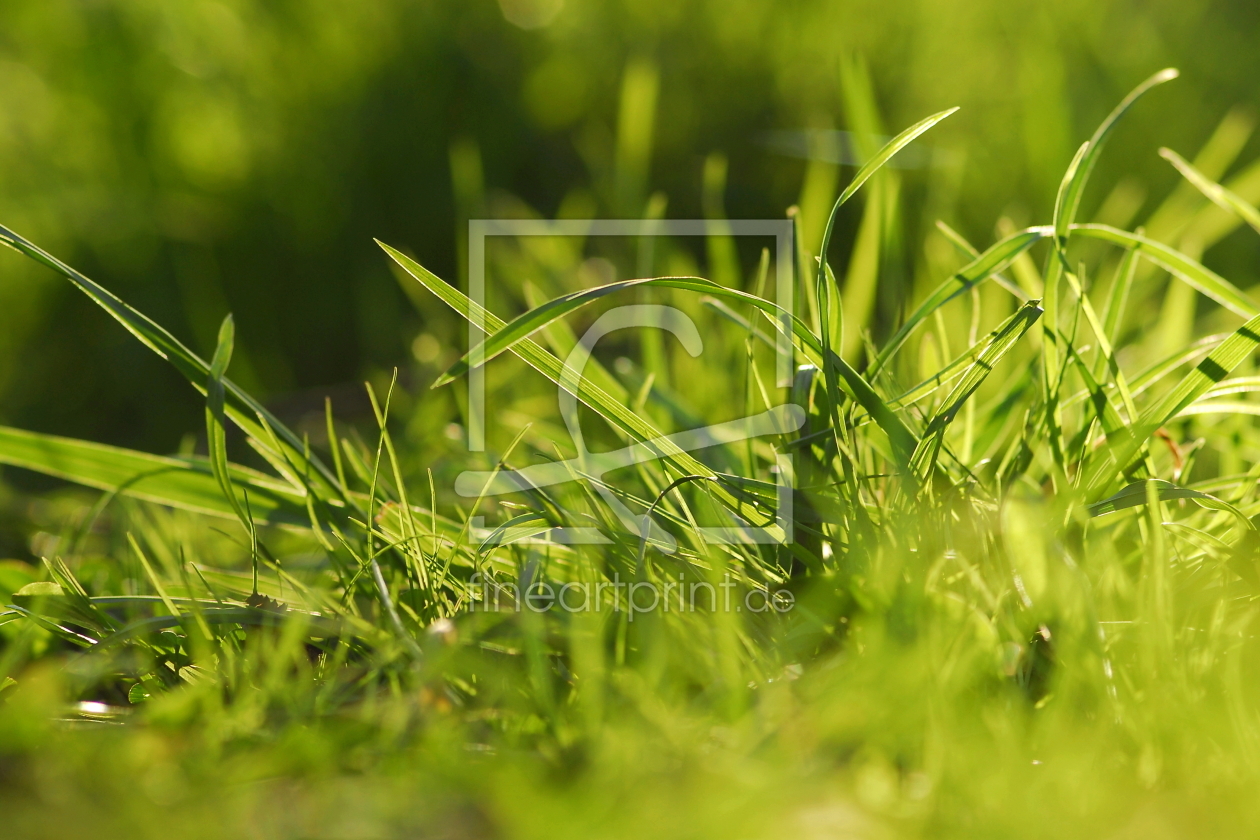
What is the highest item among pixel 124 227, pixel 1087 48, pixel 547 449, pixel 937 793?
pixel 1087 48

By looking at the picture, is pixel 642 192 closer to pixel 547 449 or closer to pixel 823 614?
pixel 547 449

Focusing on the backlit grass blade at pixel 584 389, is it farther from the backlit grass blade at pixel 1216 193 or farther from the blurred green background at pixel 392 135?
the blurred green background at pixel 392 135

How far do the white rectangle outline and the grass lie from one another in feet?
0.05

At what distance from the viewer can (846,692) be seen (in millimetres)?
601

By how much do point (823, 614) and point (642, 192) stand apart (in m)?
0.95

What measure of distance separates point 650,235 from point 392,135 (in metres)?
1.04

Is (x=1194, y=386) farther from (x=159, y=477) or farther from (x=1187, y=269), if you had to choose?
(x=159, y=477)

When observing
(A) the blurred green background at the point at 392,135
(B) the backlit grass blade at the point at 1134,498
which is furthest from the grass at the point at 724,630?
(A) the blurred green background at the point at 392,135

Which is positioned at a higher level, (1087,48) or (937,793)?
(1087,48)

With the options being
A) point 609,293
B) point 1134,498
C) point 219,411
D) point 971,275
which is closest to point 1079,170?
point 971,275

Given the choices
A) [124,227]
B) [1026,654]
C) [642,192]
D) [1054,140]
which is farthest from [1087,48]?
[124,227]

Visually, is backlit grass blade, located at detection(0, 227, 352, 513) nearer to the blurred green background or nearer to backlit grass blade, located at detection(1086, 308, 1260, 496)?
backlit grass blade, located at detection(1086, 308, 1260, 496)

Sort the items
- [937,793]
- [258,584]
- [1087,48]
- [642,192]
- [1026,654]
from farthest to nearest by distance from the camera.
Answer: [1087,48] < [642,192] < [258,584] < [1026,654] < [937,793]

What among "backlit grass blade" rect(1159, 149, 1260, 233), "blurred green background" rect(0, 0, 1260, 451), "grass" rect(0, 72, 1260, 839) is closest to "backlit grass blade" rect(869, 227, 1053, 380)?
"grass" rect(0, 72, 1260, 839)
